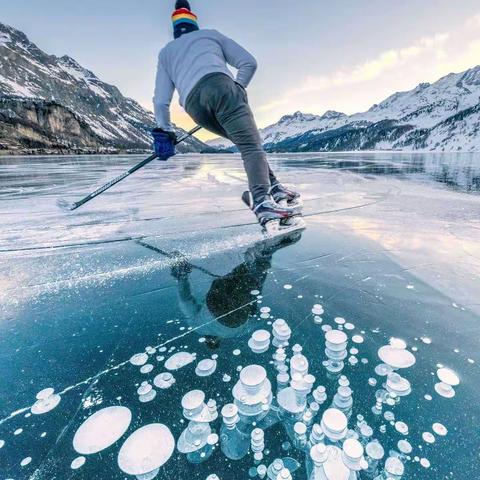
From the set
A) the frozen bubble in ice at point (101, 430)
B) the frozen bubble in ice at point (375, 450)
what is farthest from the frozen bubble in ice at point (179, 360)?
the frozen bubble in ice at point (375, 450)

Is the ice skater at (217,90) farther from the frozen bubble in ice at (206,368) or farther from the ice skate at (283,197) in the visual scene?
the frozen bubble in ice at (206,368)

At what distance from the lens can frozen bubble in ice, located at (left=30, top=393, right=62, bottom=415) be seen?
1.07 metres

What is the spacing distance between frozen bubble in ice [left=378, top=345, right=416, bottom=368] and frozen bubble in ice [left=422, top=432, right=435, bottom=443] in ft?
1.00

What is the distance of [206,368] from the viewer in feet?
4.06

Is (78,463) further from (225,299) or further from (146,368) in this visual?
(225,299)

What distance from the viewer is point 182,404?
1.06 metres

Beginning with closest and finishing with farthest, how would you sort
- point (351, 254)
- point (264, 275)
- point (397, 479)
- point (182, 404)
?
point (397, 479), point (182, 404), point (264, 275), point (351, 254)

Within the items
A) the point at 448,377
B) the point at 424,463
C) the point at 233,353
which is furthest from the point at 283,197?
the point at 424,463

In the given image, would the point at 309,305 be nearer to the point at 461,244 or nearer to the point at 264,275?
the point at 264,275

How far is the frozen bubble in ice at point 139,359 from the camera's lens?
1296mm

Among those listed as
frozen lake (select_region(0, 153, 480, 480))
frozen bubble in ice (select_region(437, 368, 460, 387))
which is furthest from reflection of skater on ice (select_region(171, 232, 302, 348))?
frozen bubble in ice (select_region(437, 368, 460, 387))

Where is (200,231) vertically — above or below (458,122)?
below

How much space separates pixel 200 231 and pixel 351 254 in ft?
5.40

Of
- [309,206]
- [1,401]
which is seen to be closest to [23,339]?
[1,401]
